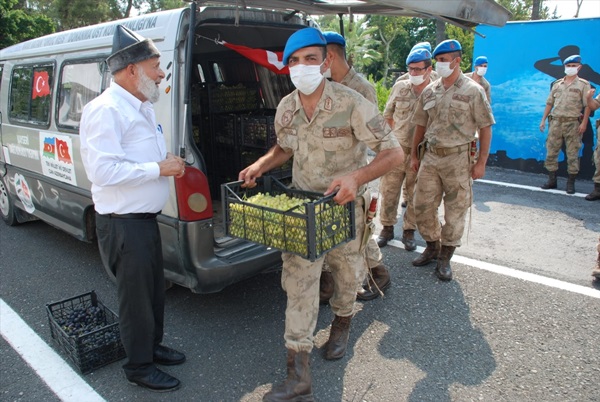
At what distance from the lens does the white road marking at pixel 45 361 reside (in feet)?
9.58

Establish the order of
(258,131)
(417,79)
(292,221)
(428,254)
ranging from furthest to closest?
(258,131), (417,79), (428,254), (292,221)

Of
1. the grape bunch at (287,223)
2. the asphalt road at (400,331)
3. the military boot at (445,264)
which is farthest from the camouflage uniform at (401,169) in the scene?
the grape bunch at (287,223)

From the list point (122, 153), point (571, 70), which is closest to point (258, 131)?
point (122, 153)

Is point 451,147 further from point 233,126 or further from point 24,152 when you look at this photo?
point 24,152

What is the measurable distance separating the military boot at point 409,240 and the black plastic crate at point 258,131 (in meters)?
1.73

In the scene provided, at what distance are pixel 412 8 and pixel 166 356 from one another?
8.74 feet

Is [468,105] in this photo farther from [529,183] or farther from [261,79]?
[529,183]

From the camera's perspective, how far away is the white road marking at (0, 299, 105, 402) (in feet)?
9.58

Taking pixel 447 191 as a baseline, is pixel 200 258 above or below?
below

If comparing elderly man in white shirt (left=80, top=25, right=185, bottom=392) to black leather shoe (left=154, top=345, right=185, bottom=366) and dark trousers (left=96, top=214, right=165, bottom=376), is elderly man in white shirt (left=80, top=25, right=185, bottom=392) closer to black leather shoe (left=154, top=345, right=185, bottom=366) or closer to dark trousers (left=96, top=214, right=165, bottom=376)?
dark trousers (left=96, top=214, right=165, bottom=376)

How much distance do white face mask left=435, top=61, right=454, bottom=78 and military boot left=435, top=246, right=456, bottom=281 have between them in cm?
156

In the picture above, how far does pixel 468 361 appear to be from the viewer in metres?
3.15

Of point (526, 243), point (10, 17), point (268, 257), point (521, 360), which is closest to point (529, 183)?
point (526, 243)

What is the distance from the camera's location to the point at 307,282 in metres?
2.87
